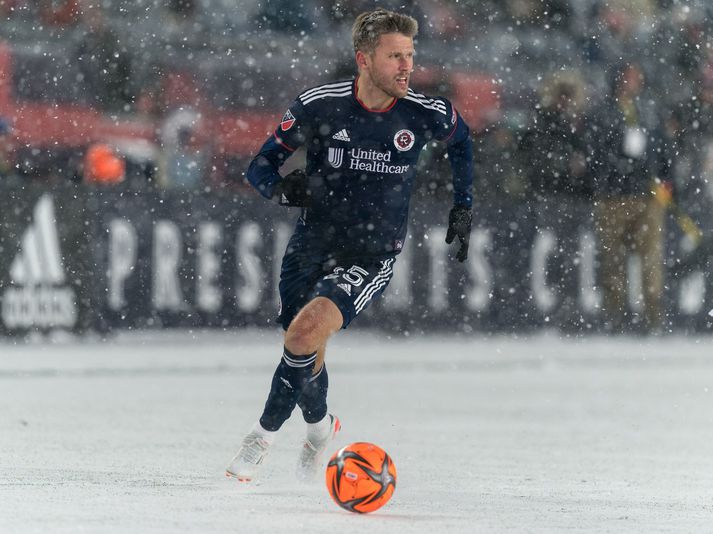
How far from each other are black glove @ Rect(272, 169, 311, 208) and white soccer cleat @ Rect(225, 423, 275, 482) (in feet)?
3.17

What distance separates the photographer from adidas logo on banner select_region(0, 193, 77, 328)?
1330 cm

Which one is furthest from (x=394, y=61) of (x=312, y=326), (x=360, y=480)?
(x=360, y=480)

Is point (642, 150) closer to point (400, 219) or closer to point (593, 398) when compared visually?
point (593, 398)

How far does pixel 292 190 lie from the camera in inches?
239

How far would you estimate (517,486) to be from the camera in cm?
616

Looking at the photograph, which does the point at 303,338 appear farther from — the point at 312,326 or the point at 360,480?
the point at 360,480

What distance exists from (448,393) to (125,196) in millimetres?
4417

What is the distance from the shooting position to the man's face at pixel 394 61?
20.2ft

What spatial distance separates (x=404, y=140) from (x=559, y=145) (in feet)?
32.7

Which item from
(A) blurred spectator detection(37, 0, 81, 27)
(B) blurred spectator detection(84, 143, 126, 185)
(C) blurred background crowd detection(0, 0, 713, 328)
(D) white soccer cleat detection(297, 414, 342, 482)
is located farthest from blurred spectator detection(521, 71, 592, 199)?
(D) white soccer cleat detection(297, 414, 342, 482)

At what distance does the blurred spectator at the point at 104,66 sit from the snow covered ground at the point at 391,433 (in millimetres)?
3226

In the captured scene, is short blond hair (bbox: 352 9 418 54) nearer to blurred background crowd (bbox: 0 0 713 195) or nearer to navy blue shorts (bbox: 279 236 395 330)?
navy blue shorts (bbox: 279 236 395 330)

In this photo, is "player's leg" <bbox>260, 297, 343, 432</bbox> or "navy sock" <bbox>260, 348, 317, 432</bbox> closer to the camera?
"player's leg" <bbox>260, 297, 343, 432</bbox>

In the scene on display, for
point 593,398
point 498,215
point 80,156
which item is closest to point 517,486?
point 593,398
